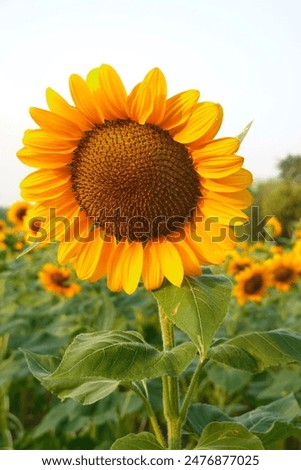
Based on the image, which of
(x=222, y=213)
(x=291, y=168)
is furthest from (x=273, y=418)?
(x=291, y=168)

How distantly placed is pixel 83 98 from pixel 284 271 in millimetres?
2714

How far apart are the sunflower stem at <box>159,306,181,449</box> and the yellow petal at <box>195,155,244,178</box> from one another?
1.01 feet

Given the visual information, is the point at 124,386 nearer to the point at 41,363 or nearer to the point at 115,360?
the point at 41,363

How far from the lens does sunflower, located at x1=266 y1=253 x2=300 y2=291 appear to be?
364 cm

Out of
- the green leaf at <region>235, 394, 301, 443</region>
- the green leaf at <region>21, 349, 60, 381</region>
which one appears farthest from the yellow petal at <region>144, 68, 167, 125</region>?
the green leaf at <region>235, 394, 301, 443</region>

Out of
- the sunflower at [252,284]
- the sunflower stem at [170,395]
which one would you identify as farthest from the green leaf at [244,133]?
the sunflower at [252,284]

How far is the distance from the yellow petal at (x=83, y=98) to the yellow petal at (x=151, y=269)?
28cm

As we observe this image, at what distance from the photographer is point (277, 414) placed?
5.38ft

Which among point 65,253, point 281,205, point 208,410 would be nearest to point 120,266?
point 65,253

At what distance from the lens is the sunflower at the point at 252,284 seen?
3.54 metres

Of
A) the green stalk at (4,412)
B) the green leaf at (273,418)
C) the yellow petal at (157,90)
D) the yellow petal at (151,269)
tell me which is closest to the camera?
the yellow petal at (157,90)

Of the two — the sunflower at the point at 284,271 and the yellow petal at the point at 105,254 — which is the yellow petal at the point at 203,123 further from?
the sunflower at the point at 284,271

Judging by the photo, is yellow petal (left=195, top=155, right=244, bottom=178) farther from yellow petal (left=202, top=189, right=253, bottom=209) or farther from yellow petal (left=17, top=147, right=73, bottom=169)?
yellow petal (left=17, top=147, right=73, bottom=169)
